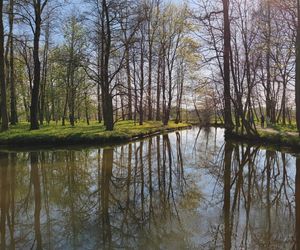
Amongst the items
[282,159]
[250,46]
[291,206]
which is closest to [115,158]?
[282,159]

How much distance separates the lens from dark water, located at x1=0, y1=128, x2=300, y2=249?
468 cm

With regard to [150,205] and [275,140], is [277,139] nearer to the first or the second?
[275,140]

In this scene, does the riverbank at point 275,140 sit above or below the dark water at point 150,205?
above

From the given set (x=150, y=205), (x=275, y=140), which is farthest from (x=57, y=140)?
(x=150, y=205)

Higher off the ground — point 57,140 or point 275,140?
point 57,140

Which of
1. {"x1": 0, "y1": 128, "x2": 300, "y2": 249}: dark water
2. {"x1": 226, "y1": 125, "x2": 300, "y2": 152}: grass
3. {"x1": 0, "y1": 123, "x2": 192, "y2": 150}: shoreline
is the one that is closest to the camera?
{"x1": 0, "y1": 128, "x2": 300, "y2": 249}: dark water

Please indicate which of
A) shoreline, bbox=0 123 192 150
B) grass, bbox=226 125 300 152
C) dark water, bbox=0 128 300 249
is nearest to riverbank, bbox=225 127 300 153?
grass, bbox=226 125 300 152

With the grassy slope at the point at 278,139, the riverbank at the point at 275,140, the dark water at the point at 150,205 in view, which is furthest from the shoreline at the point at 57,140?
the grassy slope at the point at 278,139

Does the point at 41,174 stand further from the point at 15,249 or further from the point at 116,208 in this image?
the point at 15,249

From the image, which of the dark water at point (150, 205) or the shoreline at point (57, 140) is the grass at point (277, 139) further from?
the shoreline at point (57, 140)

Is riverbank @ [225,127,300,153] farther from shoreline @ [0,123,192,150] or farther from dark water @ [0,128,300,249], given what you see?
shoreline @ [0,123,192,150]

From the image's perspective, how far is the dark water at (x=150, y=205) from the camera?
4.68m

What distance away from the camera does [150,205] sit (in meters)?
6.39

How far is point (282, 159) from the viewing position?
11.5 meters
